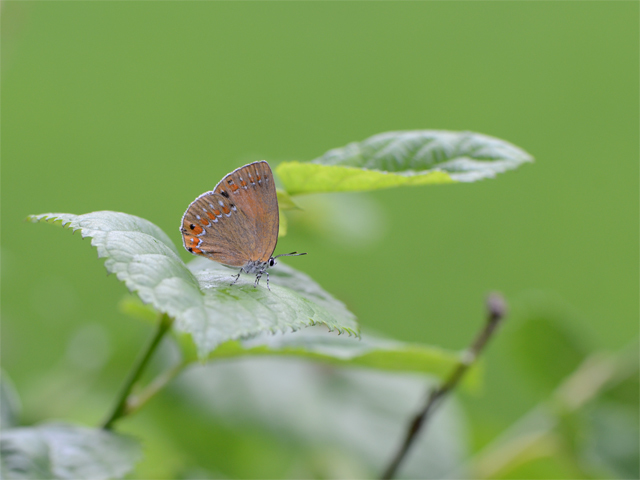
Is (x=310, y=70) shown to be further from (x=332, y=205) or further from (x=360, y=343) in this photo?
(x=360, y=343)

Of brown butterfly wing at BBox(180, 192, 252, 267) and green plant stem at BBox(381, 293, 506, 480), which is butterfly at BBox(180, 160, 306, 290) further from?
green plant stem at BBox(381, 293, 506, 480)

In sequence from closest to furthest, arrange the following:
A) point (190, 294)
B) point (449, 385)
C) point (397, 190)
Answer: point (190, 294), point (449, 385), point (397, 190)

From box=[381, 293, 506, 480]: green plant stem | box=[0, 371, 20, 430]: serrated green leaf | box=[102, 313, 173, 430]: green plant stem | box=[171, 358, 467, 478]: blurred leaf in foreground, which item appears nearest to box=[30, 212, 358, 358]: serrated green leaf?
box=[102, 313, 173, 430]: green plant stem

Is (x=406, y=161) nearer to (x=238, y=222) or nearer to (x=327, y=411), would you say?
(x=238, y=222)

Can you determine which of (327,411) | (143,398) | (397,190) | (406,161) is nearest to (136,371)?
(143,398)

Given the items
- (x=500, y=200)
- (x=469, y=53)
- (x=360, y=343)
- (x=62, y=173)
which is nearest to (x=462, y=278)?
(x=500, y=200)

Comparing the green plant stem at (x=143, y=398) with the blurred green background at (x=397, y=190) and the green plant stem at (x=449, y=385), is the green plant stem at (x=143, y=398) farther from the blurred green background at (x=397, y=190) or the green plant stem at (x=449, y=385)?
the blurred green background at (x=397, y=190)
